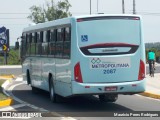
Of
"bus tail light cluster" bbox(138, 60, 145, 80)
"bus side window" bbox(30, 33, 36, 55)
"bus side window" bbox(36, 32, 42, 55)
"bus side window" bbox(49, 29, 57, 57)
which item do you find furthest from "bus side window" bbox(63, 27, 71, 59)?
"bus side window" bbox(30, 33, 36, 55)

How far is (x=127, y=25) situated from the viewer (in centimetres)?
1728

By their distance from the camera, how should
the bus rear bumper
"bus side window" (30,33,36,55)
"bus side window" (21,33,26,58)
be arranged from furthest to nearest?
"bus side window" (21,33,26,58) → "bus side window" (30,33,36,55) → the bus rear bumper

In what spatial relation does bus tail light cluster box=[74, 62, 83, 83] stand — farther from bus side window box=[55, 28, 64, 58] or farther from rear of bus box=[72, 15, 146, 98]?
bus side window box=[55, 28, 64, 58]

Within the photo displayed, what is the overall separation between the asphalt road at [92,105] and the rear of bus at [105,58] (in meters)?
0.64

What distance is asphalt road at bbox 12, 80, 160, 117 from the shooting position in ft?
55.3

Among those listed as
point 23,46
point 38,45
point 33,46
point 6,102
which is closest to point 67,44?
point 6,102

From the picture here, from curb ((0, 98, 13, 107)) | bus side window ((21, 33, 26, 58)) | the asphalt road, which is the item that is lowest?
the asphalt road

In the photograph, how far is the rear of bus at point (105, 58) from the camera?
666 inches

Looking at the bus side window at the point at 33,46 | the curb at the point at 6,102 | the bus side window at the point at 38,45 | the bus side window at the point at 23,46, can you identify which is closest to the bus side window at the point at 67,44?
the curb at the point at 6,102

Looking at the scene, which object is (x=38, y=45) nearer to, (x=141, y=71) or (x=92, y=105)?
(x=92, y=105)

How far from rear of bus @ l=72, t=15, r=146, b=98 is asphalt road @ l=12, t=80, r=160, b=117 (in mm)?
640

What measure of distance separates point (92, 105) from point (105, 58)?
2.48 meters

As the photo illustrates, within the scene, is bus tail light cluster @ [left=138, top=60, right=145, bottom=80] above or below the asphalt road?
above

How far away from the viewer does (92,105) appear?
1883 centimetres
